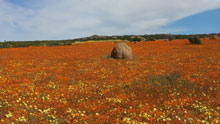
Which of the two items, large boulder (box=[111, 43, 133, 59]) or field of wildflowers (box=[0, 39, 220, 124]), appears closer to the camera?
field of wildflowers (box=[0, 39, 220, 124])

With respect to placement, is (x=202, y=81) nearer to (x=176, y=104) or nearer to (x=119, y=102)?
(x=176, y=104)

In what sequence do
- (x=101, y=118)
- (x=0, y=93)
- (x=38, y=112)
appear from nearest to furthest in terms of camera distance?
(x=101, y=118) → (x=38, y=112) → (x=0, y=93)

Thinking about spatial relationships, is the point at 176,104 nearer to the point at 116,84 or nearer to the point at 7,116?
the point at 116,84

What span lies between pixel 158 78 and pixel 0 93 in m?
12.0

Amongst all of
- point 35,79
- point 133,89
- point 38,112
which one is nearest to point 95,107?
point 38,112

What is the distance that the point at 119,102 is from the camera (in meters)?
10.7

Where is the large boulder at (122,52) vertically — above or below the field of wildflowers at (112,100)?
above

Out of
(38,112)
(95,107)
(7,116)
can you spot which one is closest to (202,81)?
(95,107)

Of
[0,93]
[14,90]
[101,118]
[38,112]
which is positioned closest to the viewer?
[101,118]

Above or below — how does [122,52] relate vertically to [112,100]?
above

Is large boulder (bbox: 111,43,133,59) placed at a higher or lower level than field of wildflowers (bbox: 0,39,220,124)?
higher

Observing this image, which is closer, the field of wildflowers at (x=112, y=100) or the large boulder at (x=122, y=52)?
the field of wildflowers at (x=112, y=100)

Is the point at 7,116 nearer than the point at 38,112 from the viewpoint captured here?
Yes

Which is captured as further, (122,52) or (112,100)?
(122,52)
